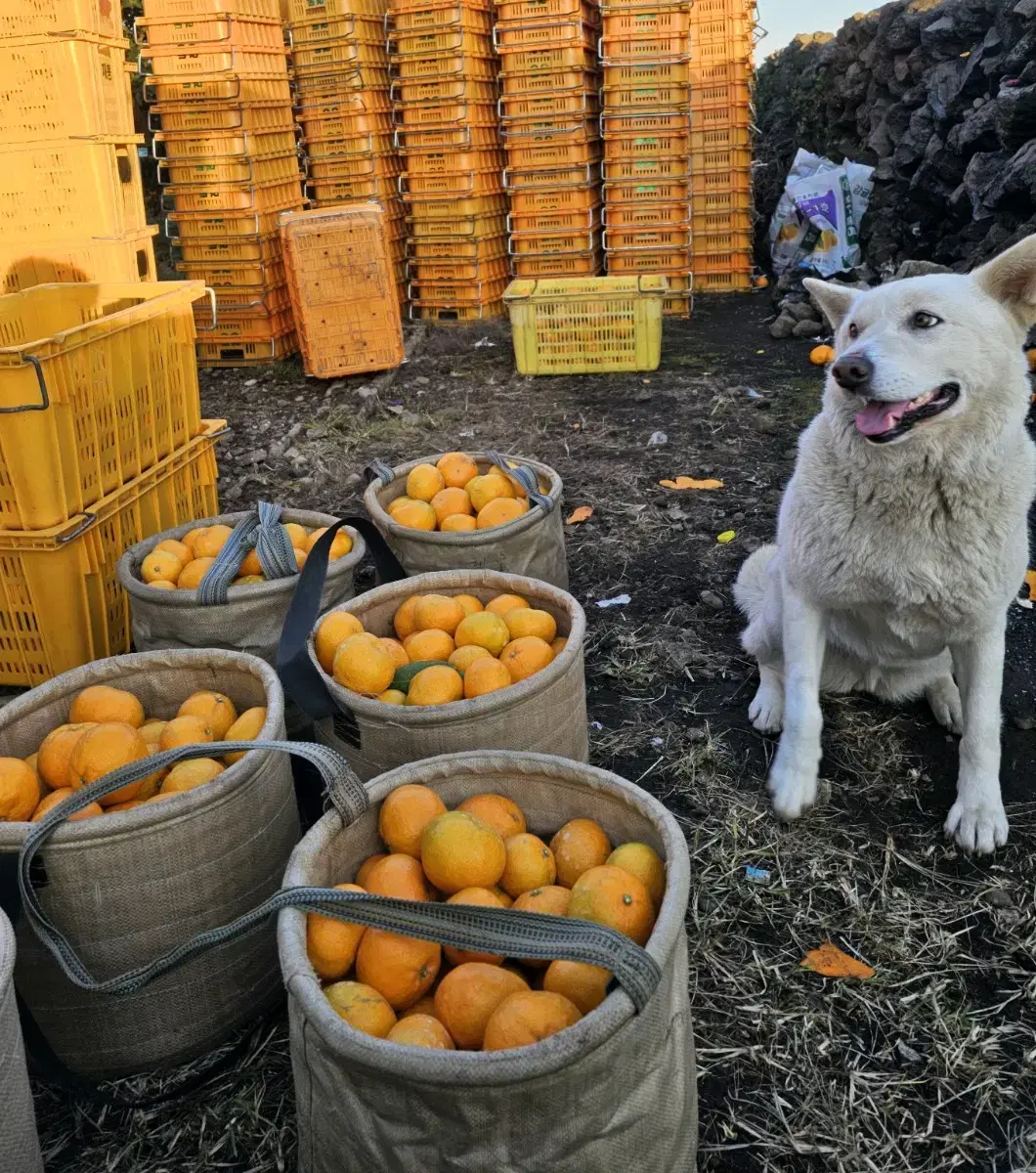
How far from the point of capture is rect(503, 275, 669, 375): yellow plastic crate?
7590 millimetres

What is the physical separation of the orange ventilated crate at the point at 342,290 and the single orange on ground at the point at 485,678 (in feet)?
19.8

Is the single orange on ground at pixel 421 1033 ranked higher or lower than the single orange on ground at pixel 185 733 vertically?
lower

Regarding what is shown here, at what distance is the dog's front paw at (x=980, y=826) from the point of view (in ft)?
8.79

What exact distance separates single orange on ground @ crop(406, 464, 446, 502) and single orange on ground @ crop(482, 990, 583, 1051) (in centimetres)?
236

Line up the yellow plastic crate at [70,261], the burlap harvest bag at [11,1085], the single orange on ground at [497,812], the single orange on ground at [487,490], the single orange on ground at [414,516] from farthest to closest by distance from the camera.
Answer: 1. the yellow plastic crate at [70,261]
2. the single orange on ground at [487,490]
3. the single orange on ground at [414,516]
4. the single orange on ground at [497,812]
5. the burlap harvest bag at [11,1085]

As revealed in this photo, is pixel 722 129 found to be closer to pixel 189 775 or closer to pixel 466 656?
pixel 466 656

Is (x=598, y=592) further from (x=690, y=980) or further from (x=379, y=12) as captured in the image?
(x=379, y=12)

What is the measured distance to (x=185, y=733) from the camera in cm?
225

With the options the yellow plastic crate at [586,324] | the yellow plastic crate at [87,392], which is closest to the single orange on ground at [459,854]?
the yellow plastic crate at [87,392]

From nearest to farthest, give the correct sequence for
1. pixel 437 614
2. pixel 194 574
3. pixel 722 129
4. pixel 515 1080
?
pixel 515 1080, pixel 437 614, pixel 194 574, pixel 722 129

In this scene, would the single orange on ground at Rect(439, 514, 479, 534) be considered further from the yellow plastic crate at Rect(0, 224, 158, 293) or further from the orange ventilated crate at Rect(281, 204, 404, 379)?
the orange ventilated crate at Rect(281, 204, 404, 379)

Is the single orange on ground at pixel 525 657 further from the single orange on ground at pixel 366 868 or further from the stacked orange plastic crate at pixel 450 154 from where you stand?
the stacked orange plastic crate at pixel 450 154

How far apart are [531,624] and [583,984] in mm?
1197

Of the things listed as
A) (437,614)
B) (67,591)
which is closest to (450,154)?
(67,591)
